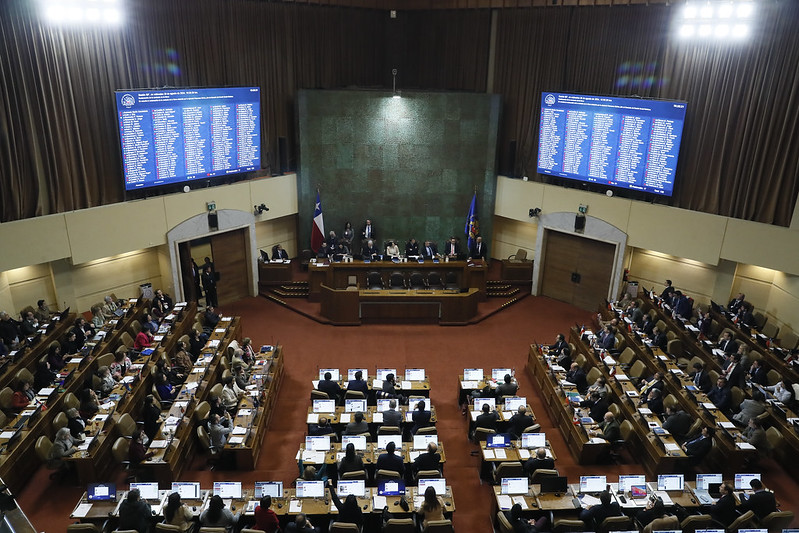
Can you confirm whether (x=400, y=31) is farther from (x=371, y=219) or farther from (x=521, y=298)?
(x=521, y=298)

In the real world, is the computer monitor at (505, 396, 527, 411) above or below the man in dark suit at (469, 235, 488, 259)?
Result: below

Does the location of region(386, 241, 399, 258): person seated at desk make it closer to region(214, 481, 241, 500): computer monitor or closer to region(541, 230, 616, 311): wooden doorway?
region(541, 230, 616, 311): wooden doorway

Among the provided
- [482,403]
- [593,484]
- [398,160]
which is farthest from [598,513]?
[398,160]

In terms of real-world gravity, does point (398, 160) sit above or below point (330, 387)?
above

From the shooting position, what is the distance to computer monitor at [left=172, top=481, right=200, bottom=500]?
8523mm

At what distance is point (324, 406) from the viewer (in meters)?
10.8

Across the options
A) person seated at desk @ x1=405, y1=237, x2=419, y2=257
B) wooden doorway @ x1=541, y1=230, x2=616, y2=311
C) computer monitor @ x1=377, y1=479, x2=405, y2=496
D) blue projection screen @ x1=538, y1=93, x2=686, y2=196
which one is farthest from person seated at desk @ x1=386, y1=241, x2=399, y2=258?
computer monitor @ x1=377, y1=479, x2=405, y2=496

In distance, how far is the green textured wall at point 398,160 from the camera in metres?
18.1

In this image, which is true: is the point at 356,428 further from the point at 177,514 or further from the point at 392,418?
the point at 177,514

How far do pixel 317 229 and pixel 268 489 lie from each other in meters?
10.7

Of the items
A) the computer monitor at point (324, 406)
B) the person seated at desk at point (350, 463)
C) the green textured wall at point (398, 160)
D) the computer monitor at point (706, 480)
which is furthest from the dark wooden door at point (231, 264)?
the computer monitor at point (706, 480)

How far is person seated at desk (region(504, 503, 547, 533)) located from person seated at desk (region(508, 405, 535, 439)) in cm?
→ 212

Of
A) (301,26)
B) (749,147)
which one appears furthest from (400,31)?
(749,147)

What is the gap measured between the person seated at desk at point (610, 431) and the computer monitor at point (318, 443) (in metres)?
4.59
